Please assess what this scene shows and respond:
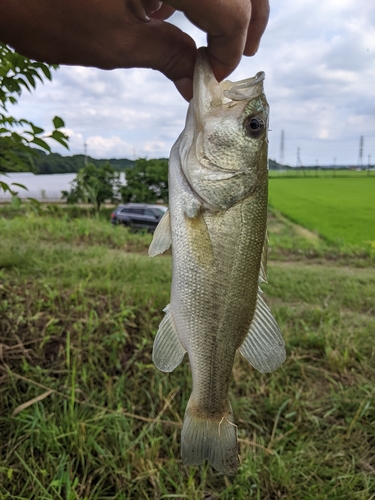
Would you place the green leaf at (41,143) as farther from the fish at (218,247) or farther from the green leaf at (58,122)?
the fish at (218,247)

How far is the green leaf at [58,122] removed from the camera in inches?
80.1

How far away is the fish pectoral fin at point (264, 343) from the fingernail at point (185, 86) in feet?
2.43

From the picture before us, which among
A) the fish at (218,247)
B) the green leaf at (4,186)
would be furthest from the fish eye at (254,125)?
the green leaf at (4,186)

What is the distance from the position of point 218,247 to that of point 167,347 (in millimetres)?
374

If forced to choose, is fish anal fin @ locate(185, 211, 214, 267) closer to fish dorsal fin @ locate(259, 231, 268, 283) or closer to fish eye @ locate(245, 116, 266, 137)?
fish dorsal fin @ locate(259, 231, 268, 283)

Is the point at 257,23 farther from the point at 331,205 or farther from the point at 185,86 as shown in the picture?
the point at 331,205

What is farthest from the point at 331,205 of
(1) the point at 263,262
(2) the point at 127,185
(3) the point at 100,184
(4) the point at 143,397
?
(3) the point at 100,184

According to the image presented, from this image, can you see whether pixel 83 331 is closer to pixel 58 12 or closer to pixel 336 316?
pixel 336 316

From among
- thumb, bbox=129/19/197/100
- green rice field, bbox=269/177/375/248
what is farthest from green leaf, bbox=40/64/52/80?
green rice field, bbox=269/177/375/248

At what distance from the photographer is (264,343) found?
125cm

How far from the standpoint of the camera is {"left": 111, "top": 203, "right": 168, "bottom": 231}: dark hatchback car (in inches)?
320

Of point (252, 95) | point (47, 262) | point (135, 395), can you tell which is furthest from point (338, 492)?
point (47, 262)

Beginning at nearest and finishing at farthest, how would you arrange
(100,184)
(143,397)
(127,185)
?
(143,397) < (100,184) < (127,185)

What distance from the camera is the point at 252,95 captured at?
1.20m
